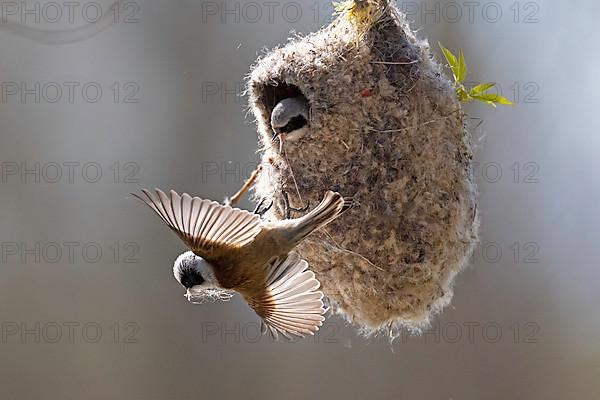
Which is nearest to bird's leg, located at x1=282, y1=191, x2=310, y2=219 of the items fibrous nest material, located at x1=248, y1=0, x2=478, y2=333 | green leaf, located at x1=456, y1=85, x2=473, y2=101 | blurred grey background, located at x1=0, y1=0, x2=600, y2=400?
fibrous nest material, located at x1=248, y1=0, x2=478, y2=333

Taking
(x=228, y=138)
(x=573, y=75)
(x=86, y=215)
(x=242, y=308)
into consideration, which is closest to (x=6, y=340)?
(x=86, y=215)

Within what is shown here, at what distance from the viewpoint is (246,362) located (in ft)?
7.02

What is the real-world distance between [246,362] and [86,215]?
62cm

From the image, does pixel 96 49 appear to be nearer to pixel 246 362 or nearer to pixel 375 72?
pixel 246 362

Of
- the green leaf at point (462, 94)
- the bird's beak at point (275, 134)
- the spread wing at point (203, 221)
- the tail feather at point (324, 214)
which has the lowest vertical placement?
the tail feather at point (324, 214)

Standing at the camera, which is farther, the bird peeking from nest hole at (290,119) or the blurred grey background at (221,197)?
the blurred grey background at (221,197)

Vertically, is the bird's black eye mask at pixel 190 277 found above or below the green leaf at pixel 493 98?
below

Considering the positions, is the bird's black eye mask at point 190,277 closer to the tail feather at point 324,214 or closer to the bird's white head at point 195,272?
the bird's white head at point 195,272

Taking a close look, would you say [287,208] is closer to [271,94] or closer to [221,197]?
[271,94]

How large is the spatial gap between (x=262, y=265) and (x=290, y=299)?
7 centimetres

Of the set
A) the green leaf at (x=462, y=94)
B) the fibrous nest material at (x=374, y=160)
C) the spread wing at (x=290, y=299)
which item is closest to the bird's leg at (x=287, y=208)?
the fibrous nest material at (x=374, y=160)

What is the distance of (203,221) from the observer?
3.18ft

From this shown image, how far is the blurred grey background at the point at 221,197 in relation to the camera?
2.13 m

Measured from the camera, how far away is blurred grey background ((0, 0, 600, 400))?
213 centimetres
